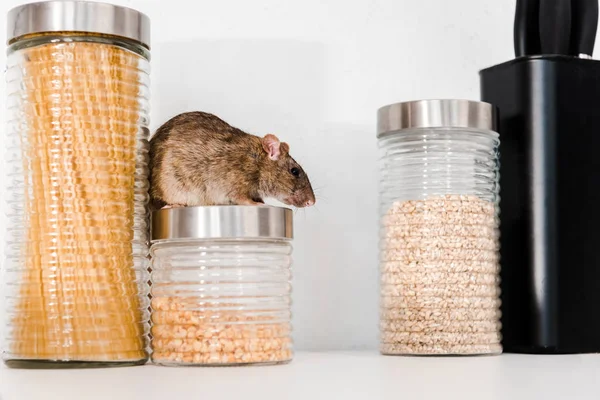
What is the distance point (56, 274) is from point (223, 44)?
418 mm

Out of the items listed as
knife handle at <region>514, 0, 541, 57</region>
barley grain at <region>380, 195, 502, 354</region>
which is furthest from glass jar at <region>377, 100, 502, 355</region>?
knife handle at <region>514, 0, 541, 57</region>

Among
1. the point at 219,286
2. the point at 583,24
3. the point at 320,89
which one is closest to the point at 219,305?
the point at 219,286

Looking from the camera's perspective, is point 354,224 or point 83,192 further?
point 354,224

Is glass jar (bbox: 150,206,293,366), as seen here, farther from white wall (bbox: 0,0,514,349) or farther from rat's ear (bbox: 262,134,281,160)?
white wall (bbox: 0,0,514,349)

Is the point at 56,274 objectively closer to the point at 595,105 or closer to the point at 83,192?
the point at 83,192

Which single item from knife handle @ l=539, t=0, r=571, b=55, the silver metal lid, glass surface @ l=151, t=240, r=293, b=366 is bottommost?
glass surface @ l=151, t=240, r=293, b=366

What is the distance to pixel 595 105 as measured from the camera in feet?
3.39

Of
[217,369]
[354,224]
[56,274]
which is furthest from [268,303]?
[354,224]

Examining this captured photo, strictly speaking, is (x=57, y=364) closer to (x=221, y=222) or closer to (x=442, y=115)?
(x=221, y=222)

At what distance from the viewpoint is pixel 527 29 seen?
105cm

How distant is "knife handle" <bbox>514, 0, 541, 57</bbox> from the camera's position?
3.46 feet

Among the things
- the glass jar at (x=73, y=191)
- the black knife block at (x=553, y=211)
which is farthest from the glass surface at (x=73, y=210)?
the black knife block at (x=553, y=211)

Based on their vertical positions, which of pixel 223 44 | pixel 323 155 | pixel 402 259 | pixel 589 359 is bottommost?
pixel 589 359

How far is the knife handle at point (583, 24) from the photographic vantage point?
1045 millimetres
